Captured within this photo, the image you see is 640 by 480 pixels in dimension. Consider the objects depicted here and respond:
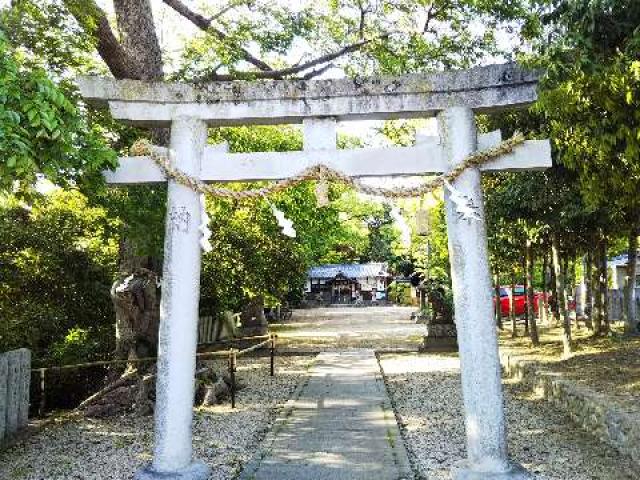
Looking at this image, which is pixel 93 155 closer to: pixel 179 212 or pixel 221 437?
pixel 179 212

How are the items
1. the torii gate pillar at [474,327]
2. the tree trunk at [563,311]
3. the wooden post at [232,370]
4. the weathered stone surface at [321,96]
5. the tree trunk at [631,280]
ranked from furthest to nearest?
the tree trunk at [631,280], the tree trunk at [563,311], the wooden post at [232,370], the weathered stone surface at [321,96], the torii gate pillar at [474,327]

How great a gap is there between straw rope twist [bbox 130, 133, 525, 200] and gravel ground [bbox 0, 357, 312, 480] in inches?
Answer: 120

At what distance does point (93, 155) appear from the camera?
504cm

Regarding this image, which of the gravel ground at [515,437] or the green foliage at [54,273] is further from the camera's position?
the green foliage at [54,273]

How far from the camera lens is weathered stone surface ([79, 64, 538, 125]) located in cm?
511

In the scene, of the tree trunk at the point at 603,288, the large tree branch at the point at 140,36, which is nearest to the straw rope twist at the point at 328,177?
the large tree branch at the point at 140,36

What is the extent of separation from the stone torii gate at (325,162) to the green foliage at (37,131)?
0.35 metres

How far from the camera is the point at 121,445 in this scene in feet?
24.3

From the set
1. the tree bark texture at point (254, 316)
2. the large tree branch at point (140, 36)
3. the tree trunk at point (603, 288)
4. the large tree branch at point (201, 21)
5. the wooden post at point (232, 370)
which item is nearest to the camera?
the wooden post at point (232, 370)

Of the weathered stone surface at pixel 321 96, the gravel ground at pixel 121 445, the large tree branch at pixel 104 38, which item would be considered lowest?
the gravel ground at pixel 121 445

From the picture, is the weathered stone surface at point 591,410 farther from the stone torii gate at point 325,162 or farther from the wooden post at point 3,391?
the wooden post at point 3,391

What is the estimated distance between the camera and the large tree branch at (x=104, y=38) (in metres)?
9.12

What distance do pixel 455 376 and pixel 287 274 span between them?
8161mm

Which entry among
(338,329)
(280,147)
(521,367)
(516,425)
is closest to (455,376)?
A: (521,367)
